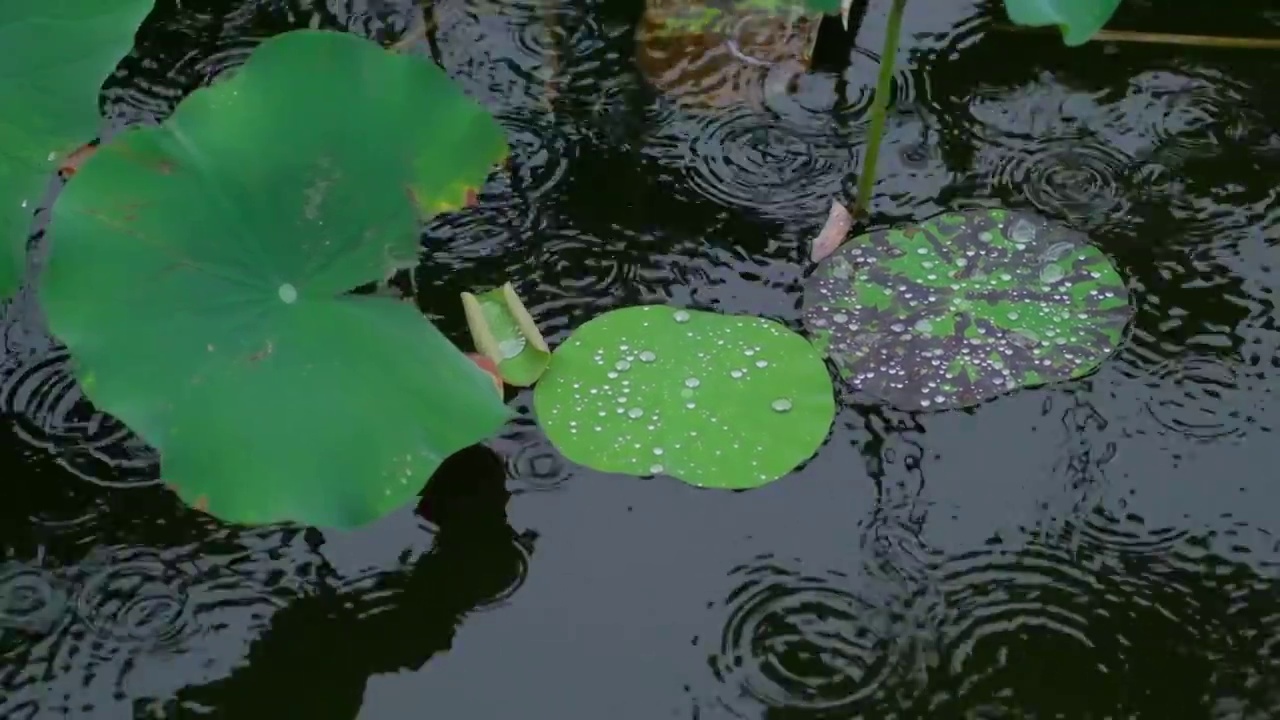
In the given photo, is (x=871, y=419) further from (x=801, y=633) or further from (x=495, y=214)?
(x=495, y=214)

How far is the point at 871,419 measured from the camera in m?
1.35

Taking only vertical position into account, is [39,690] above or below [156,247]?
below

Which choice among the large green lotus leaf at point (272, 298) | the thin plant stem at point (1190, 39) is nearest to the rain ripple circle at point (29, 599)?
the large green lotus leaf at point (272, 298)

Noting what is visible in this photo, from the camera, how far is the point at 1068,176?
1.56m

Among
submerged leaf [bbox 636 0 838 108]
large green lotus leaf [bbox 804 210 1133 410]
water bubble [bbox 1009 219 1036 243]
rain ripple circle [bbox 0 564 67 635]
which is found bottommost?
rain ripple circle [bbox 0 564 67 635]

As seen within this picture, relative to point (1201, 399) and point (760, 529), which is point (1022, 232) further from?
point (760, 529)

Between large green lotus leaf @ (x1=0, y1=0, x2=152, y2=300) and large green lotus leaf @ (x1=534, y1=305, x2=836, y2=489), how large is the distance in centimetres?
52

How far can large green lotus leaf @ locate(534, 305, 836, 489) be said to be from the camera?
1.29 m

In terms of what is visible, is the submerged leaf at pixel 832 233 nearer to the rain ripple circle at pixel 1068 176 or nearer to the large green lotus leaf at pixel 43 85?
the rain ripple circle at pixel 1068 176

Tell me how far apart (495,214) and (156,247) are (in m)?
0.49

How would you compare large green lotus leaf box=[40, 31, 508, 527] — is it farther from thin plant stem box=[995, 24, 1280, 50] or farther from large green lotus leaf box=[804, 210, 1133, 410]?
thin plant stem box=[995, 24, 1280, 50]

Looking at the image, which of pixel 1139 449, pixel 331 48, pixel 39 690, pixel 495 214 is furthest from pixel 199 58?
pixel 1139 449

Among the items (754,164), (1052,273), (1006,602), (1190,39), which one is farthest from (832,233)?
(1190,39)

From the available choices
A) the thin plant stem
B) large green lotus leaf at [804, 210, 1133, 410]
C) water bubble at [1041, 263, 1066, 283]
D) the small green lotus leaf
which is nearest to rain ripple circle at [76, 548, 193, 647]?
the small green lotus leaf
